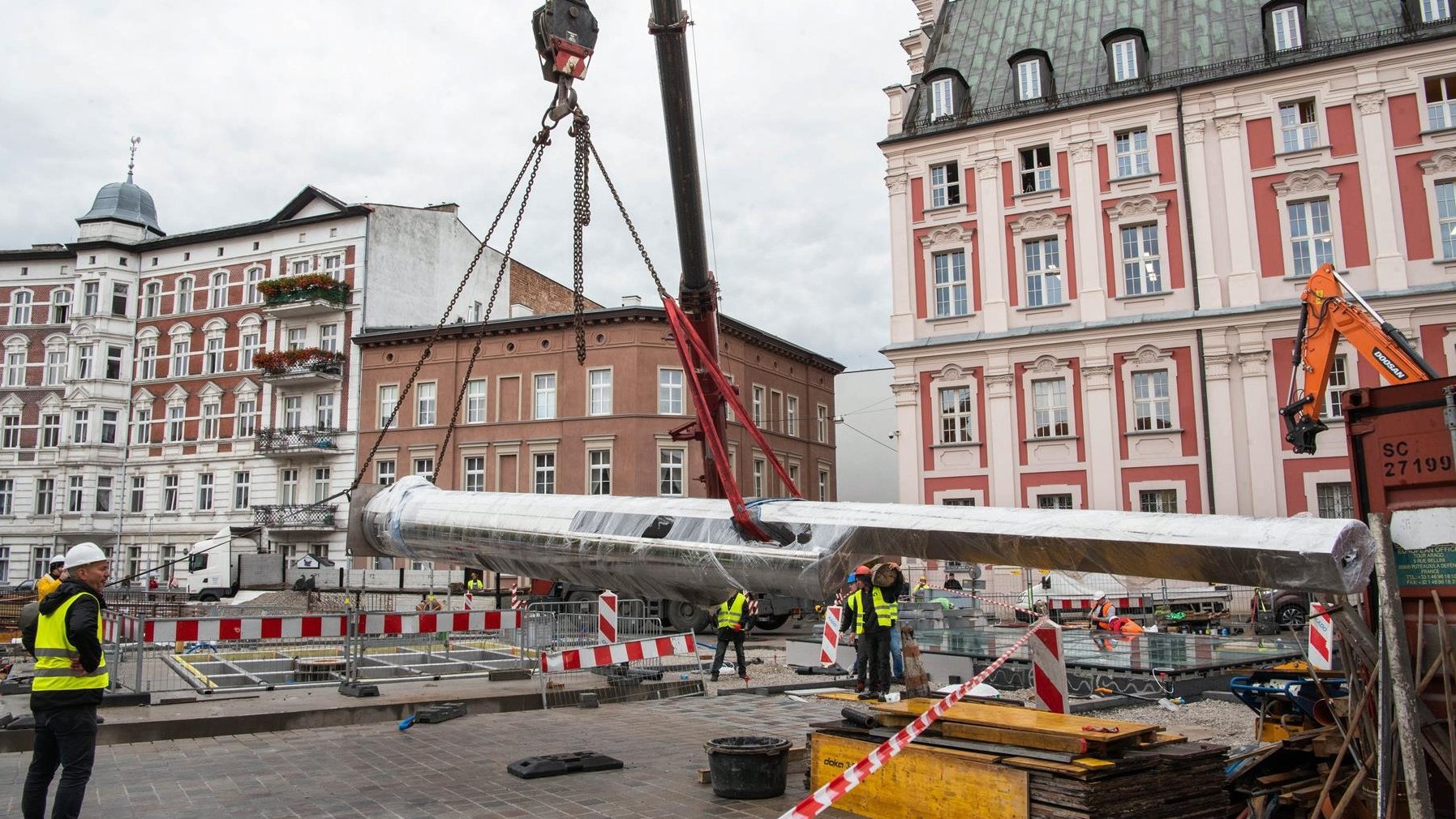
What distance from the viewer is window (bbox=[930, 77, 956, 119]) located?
3222 centimetres

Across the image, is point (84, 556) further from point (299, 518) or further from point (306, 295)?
point (306, 295)

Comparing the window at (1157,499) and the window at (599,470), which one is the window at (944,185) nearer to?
Answer: the window at (1157,499)

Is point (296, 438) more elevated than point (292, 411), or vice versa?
point (292, 411)

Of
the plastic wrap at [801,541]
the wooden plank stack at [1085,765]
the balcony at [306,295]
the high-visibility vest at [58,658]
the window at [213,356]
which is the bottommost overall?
the wooden plank stack at [1085,765]

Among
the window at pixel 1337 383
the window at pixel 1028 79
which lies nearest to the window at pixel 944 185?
the window at pixel 1028 79

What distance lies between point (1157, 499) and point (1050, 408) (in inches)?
147

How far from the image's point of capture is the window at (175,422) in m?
45.7

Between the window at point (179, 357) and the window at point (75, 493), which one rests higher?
the window at point (179, 357)

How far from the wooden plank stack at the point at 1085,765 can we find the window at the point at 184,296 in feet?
154

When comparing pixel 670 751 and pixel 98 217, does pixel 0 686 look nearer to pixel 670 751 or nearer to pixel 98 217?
pixel 670 751

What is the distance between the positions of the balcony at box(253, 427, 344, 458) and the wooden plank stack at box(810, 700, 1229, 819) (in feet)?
127

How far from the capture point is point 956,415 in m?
30.7

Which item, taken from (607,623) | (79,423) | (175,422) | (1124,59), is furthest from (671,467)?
(79,423)

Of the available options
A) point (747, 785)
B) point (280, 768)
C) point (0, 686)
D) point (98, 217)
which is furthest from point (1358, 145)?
point (98, 217)
